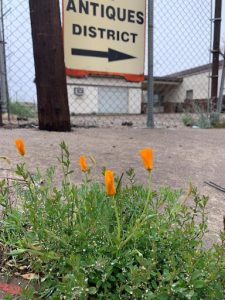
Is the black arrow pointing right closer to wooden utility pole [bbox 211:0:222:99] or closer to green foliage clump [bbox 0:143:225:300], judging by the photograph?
wooden utility pole [bbox 211:0:222:99]

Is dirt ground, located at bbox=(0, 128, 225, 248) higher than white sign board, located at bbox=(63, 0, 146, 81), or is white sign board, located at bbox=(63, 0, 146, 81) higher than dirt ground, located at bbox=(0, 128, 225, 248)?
white sign board, located at bbox=(63, 0, 146, 81)

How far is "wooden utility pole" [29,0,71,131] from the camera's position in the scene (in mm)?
3740

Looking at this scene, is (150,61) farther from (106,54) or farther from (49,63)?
(49,63)

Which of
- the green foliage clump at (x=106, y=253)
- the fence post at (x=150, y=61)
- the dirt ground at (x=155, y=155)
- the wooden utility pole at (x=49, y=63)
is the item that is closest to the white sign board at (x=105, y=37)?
the fence post at (x=150, y=61)

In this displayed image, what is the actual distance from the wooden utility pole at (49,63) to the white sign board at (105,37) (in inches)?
23.6

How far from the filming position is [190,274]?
3.07 ft

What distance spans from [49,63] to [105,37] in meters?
1.20

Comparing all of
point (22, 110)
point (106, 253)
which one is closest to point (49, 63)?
point (106, 253)

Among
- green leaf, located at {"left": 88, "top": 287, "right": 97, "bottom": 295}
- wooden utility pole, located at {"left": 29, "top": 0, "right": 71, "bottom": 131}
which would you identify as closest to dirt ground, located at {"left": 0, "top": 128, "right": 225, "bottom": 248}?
wooden utility pole, located at {"left": 29, "top": 0, "right": 71, "bottom": 131}

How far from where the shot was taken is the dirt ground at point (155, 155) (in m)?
2.19

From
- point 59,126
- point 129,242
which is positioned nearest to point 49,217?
point 129,242

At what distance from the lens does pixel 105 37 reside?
15.3 ft

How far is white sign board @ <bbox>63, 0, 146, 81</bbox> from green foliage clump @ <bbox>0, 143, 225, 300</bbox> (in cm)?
351

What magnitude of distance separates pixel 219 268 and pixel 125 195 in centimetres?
46
